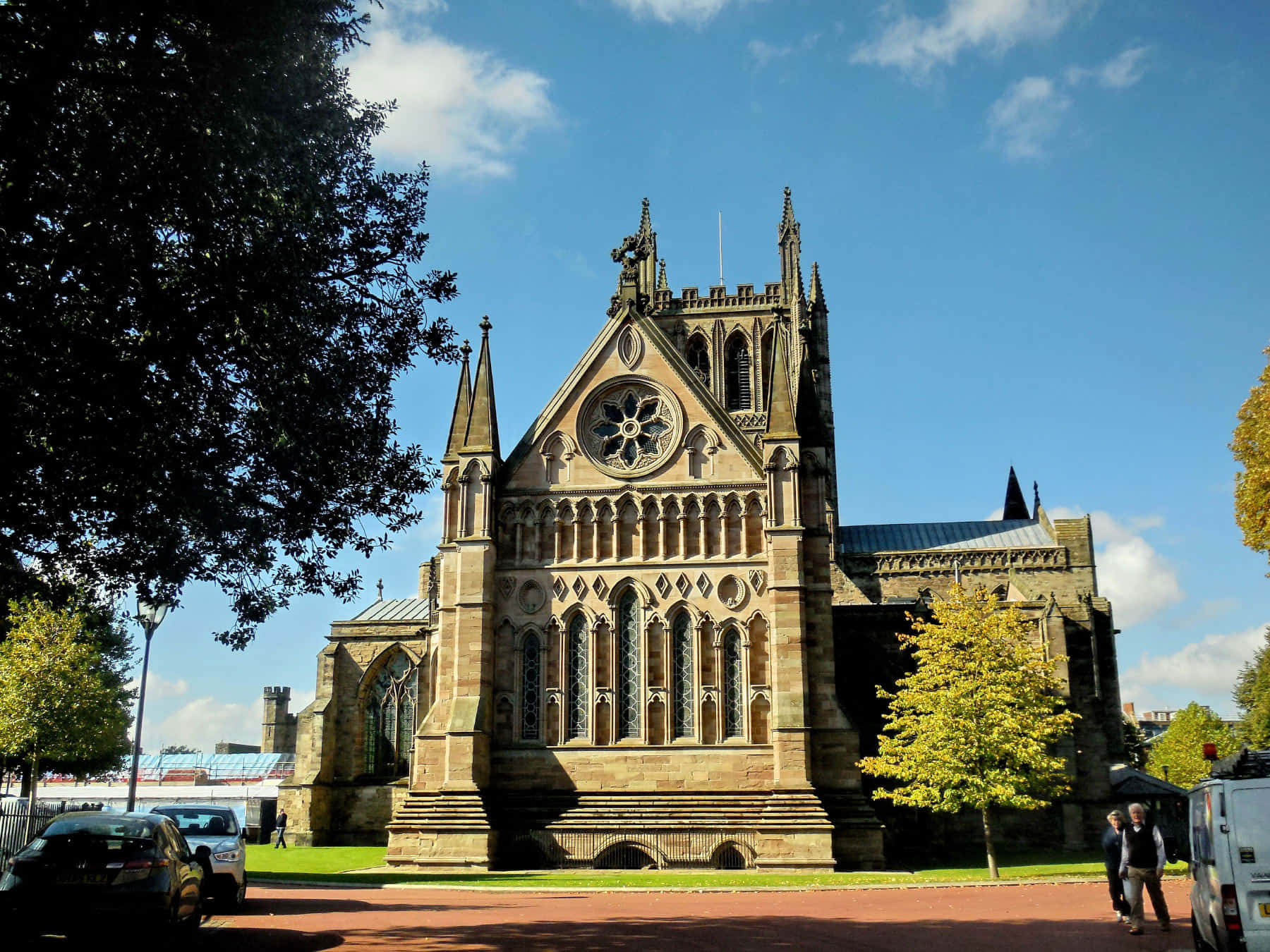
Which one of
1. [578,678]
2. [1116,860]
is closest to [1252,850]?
[1116,860]

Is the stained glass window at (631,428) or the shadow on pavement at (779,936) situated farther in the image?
the stained glass window at (631,428)

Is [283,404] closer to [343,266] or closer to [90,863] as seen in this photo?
[343,266]

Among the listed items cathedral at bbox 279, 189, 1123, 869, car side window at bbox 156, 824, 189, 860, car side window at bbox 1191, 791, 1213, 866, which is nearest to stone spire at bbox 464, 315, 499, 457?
cathedral at bbox 279, 189, 1123, 869

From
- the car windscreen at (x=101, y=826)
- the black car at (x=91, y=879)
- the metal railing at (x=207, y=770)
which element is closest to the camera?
the black car at (x=91, y=879)

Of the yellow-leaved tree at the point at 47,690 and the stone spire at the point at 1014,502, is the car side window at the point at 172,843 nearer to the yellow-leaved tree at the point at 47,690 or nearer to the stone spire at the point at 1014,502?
the yellow-leaved tree at the point at 47,690

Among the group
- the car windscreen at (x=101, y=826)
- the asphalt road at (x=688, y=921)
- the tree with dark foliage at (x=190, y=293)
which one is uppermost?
the tree with dark foliage at (x=190, y=293)

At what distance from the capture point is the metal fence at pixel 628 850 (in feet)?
102

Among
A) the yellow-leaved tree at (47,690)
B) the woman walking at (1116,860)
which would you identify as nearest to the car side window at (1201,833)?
the woman walking at (1116,860)

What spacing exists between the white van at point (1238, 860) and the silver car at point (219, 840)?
14.2m

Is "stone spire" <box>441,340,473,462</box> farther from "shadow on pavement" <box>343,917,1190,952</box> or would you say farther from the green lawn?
"shadow on pavement" <box>343,917,1190,952</box>

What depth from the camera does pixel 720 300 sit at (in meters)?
62.9

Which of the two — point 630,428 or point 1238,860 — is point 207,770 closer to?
point 630,428

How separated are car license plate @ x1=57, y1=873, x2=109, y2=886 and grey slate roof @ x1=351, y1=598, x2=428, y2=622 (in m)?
34.0

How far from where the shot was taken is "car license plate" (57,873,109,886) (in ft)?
42.6
